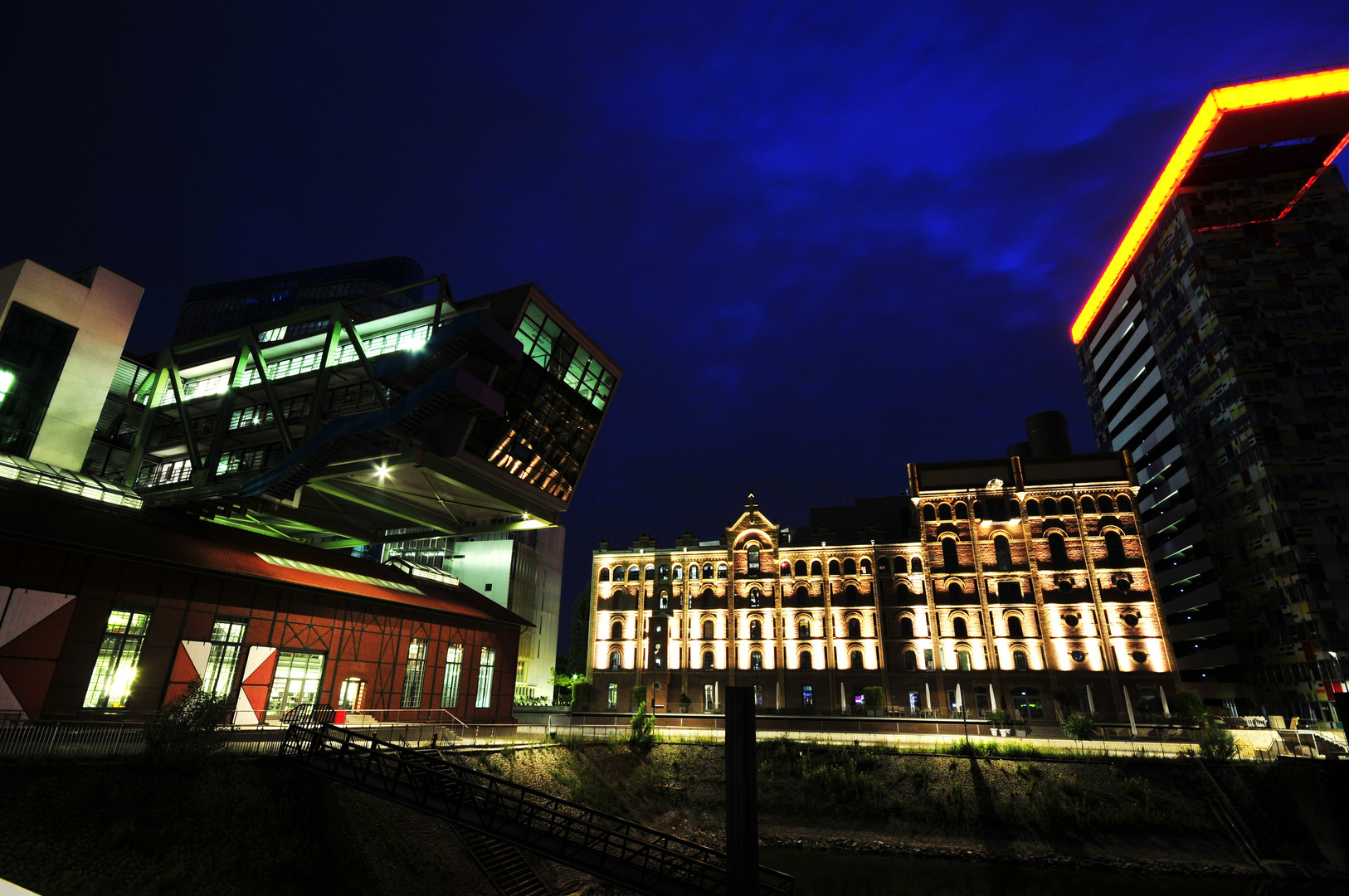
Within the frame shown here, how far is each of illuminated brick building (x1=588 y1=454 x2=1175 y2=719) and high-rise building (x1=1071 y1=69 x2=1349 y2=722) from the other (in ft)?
34.2

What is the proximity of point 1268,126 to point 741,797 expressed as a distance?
8815 cm

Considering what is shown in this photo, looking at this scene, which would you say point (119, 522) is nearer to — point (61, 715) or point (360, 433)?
point (61, 715)

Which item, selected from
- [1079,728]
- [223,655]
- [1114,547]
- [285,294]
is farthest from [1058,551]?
[285,294]

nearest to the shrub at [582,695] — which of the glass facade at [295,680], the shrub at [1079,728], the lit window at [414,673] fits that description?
the lit window at [414,673]

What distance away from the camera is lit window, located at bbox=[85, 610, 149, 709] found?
27.6m

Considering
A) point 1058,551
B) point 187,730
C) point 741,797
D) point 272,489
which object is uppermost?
point 1058,551

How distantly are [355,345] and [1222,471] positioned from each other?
77.6m

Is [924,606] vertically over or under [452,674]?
over

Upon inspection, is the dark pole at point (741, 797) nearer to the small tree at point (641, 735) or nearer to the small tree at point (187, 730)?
the small tree at point (187, 730)

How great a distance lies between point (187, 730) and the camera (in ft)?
65.2

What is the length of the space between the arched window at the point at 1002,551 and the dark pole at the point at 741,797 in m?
Answer: 55.9

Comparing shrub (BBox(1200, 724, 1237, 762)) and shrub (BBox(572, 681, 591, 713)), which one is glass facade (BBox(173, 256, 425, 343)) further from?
shrub (BBox(1200, 724, 1237, 762))

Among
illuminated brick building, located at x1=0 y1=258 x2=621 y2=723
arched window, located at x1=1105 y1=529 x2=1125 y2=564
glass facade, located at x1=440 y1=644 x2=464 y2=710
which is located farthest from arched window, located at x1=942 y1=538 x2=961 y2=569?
glass facade, located at x1=440 y1=644 x2=464 y2=710

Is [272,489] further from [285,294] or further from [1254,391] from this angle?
[1254,391]
